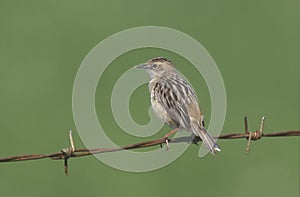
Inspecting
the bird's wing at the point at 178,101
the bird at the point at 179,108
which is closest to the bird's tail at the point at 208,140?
the bird at the point at 179,108

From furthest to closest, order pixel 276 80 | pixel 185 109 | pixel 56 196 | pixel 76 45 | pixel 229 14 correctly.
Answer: pixel 229 14 → pixel 76 45 → pixel 276 80 → pixel 56 196 → pixel 185 109

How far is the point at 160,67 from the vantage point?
10227 millimetres

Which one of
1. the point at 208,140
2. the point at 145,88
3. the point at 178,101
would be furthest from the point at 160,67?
the point at 145,88

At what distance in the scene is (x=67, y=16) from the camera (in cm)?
1917

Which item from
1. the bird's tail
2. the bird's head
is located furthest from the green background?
the bird's tail

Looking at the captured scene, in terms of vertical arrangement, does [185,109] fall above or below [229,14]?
below

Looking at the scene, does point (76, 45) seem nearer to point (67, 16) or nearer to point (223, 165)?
point (67, 16)

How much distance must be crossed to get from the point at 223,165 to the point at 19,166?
3476 mm

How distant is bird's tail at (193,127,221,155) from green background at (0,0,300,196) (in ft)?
13.5

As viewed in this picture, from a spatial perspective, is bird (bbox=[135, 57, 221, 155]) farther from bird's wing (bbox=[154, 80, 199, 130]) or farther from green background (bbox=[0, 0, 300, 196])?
green background (bbox=[0, 0, 300, 196])

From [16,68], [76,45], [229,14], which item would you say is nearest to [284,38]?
[229,14]

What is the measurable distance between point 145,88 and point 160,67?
559 cm

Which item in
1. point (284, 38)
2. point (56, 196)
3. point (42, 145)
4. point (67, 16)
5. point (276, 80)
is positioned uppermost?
point (67, 16)

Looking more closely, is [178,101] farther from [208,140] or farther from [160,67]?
[160,67]
